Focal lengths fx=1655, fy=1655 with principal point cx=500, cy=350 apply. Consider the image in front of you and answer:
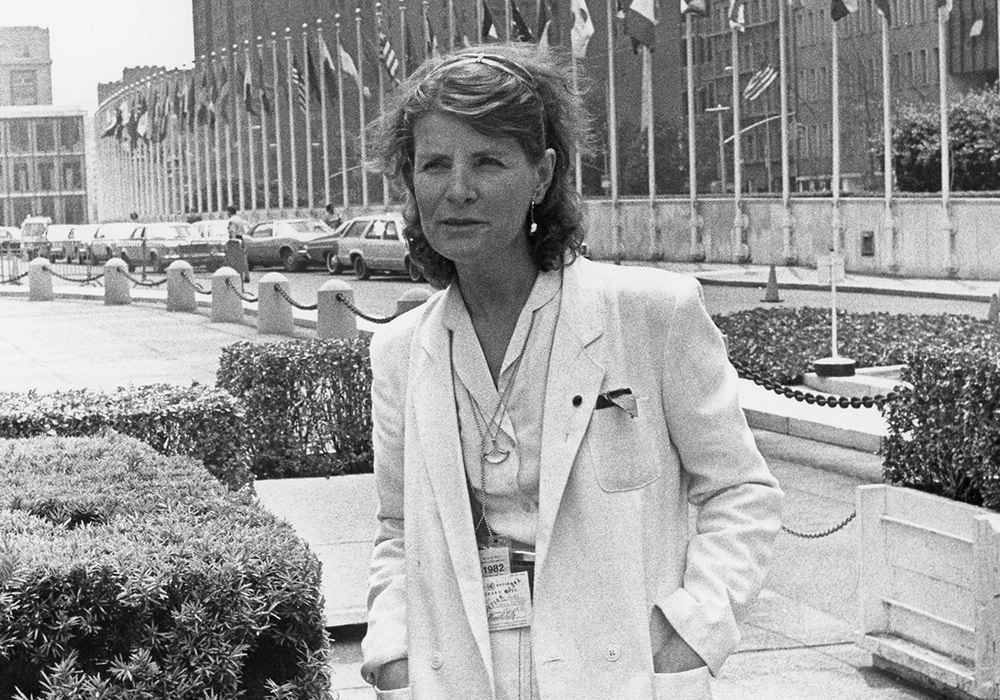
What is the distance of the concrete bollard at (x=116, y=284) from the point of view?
1362 inches

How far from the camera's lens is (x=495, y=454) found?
8.52ft

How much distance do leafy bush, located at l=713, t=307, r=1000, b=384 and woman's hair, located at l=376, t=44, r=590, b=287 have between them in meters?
11.8

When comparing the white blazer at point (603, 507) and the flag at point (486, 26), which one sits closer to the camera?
the white blazer at point (603, 507)

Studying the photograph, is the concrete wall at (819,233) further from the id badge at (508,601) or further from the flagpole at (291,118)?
the id badge at (508,601)

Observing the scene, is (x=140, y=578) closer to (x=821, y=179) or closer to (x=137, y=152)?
(x=821, y=179)

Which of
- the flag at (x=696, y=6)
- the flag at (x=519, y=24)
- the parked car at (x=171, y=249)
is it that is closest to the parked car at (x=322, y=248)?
the parked car at (x=171, y=249)

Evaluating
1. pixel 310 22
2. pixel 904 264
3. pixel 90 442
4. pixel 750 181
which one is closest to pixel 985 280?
pixel 904 264

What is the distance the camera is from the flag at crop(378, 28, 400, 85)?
4934 centimetres

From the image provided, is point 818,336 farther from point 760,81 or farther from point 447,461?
point 760,81

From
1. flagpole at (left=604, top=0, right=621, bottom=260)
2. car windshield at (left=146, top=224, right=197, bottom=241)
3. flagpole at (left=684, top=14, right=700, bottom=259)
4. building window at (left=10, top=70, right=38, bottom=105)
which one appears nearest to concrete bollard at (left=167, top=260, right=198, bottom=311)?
flagpole at (left=684, top=14, right=700, bottom=259)

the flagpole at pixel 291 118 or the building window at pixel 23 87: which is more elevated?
the building window at pixel 23 87

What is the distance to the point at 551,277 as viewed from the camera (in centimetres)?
271

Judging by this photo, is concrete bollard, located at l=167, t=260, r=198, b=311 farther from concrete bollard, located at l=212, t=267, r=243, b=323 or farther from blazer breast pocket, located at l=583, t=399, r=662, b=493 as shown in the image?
blazer breast pocket, located at l=583, t=399, r=662, b=493

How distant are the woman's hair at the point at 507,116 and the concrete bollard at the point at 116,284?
3252 cm
